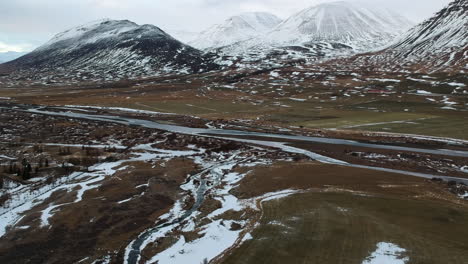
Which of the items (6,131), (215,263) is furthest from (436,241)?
(6,131)

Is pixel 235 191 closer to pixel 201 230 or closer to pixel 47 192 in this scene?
pixel 201 230

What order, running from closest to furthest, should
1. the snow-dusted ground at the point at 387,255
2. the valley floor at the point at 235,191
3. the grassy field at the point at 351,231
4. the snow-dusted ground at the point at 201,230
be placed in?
the snow-dusted ground at the point at 387,255
the grassy field at the point at 351,231
the snow-dusted ground at the point at 201,230
the valley floor at the point at 235,191

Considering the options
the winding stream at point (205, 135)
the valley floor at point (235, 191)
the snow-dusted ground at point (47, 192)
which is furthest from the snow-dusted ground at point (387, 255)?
the snow-dusted ground at point (47, 192)

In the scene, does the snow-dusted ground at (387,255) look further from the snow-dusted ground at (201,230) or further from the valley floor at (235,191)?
the snow-dusted ground at (201,230)

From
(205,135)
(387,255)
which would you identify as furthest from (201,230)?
(205,135)

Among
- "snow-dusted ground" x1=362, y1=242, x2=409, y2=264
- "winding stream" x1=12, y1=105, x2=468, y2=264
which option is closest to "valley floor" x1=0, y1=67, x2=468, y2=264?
"snow-dusted ground" x1=362, y1=242, x2=409, y2=264

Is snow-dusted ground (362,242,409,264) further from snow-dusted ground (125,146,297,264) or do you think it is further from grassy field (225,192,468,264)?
snow-dusted ground (125,146,297,264)
